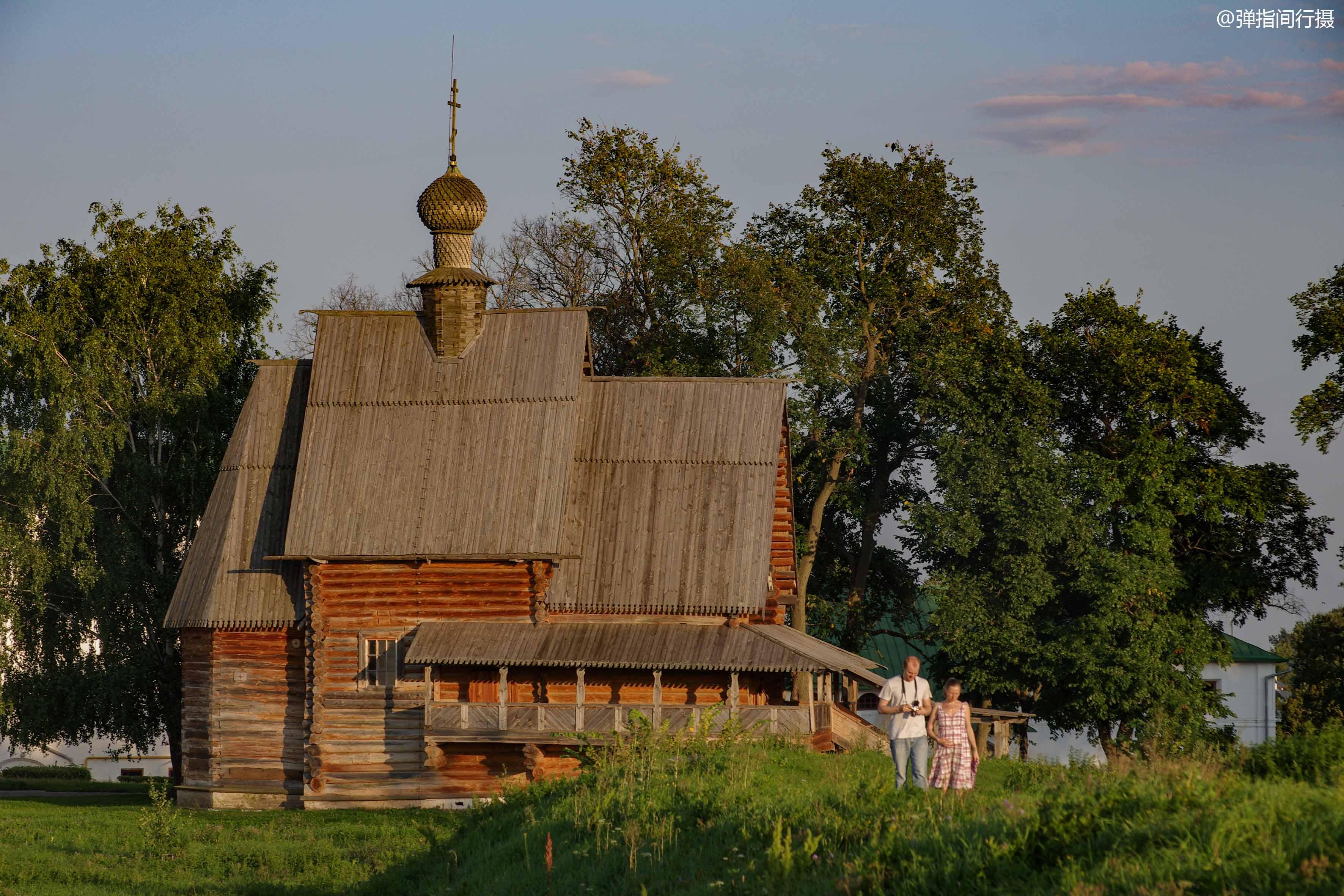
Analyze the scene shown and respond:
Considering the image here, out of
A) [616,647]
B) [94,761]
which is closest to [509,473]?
[616,647]

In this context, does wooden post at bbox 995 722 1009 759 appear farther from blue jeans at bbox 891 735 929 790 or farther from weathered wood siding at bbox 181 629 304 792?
blue jeans at bbox 891 735 929 790

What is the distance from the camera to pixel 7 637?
34156 mm

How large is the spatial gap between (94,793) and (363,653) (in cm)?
1217

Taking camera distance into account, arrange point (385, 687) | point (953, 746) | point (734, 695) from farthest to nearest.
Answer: point (385, 687), point (734, 695), point (953, 746)

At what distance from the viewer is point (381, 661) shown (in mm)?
27844

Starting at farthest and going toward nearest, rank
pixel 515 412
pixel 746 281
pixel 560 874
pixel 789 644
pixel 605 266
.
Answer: pixel 605 266 < pixel 746 281 < pixel 515 412 < pixel 789 644 < pixel 560 874

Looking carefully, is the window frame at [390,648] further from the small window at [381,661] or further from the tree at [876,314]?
the tree at [876,314]

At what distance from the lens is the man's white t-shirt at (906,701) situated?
14469mm

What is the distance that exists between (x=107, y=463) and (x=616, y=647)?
1430 cm

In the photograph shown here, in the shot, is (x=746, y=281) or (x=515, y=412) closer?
(x=515, y=412)

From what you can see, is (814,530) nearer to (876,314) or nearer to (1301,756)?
(876,314)

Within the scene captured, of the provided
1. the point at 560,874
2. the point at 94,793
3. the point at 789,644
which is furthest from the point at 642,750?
the point at 94,793

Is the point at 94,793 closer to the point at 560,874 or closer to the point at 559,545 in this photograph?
the point at 559,545

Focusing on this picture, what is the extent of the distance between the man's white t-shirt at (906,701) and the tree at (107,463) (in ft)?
78.6
